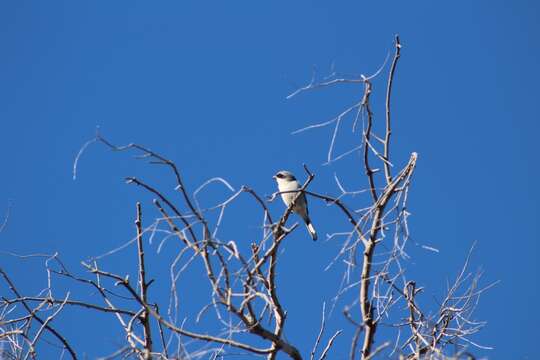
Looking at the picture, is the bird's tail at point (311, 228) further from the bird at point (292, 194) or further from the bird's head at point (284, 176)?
the bird's head at point (284, 176)

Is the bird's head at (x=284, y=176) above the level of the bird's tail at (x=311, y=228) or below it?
above

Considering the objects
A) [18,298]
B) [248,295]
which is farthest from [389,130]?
[18,298]

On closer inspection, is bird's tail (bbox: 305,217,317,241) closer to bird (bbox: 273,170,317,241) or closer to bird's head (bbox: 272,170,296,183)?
bird (bbox: 273,170,317,241)

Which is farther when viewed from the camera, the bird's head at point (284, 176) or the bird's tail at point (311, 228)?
the bird's head at point (284, 176)

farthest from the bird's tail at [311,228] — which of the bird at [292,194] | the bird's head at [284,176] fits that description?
the bird's head at [284,176]

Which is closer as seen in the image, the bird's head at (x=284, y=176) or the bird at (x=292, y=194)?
the bird at (x=292, y=194)

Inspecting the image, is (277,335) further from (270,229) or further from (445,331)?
(445,331)

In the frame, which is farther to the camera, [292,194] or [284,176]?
[284,176]

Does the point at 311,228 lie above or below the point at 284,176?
below

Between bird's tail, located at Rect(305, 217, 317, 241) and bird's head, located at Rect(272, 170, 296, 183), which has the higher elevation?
bird's head, located at Rect(272, 170, 296, 183)

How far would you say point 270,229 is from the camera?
2.67m

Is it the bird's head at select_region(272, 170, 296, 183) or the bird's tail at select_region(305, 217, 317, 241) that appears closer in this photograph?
the bird's tail at select_region(305, 217, 317, 241)

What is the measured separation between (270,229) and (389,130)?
72cm

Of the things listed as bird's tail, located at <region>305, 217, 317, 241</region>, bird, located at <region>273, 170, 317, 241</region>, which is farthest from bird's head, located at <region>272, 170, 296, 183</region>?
bird's tail, located at <region>305, 217, 317, 241</region>
